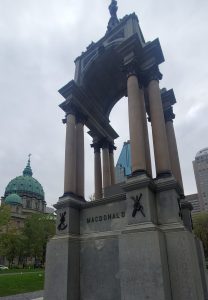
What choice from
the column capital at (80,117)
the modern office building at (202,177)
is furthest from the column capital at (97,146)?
the modern office building at (202,177)

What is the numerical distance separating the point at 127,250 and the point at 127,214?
1.47m

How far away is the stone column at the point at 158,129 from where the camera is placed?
11.7m

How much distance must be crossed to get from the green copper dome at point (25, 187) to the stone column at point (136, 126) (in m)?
133

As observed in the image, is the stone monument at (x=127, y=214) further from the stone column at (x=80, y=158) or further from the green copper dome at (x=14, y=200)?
the green copper dome at (x=14, y=200)

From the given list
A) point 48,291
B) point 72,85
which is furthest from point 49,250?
point 72,85

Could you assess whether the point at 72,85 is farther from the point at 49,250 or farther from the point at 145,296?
the point at 145,296

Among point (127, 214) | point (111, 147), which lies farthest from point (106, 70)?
point (127, 214)

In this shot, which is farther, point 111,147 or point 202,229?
point 202,229

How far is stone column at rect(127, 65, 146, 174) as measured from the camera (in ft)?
37.8

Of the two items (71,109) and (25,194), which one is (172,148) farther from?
(25,194)

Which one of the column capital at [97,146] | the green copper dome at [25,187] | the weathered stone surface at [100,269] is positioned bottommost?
the weathered stone surface at [100,269]

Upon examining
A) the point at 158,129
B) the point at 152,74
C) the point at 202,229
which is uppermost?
the point at 152,74

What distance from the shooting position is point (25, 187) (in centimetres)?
13962

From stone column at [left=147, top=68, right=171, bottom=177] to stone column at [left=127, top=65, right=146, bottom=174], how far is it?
0.65 m
